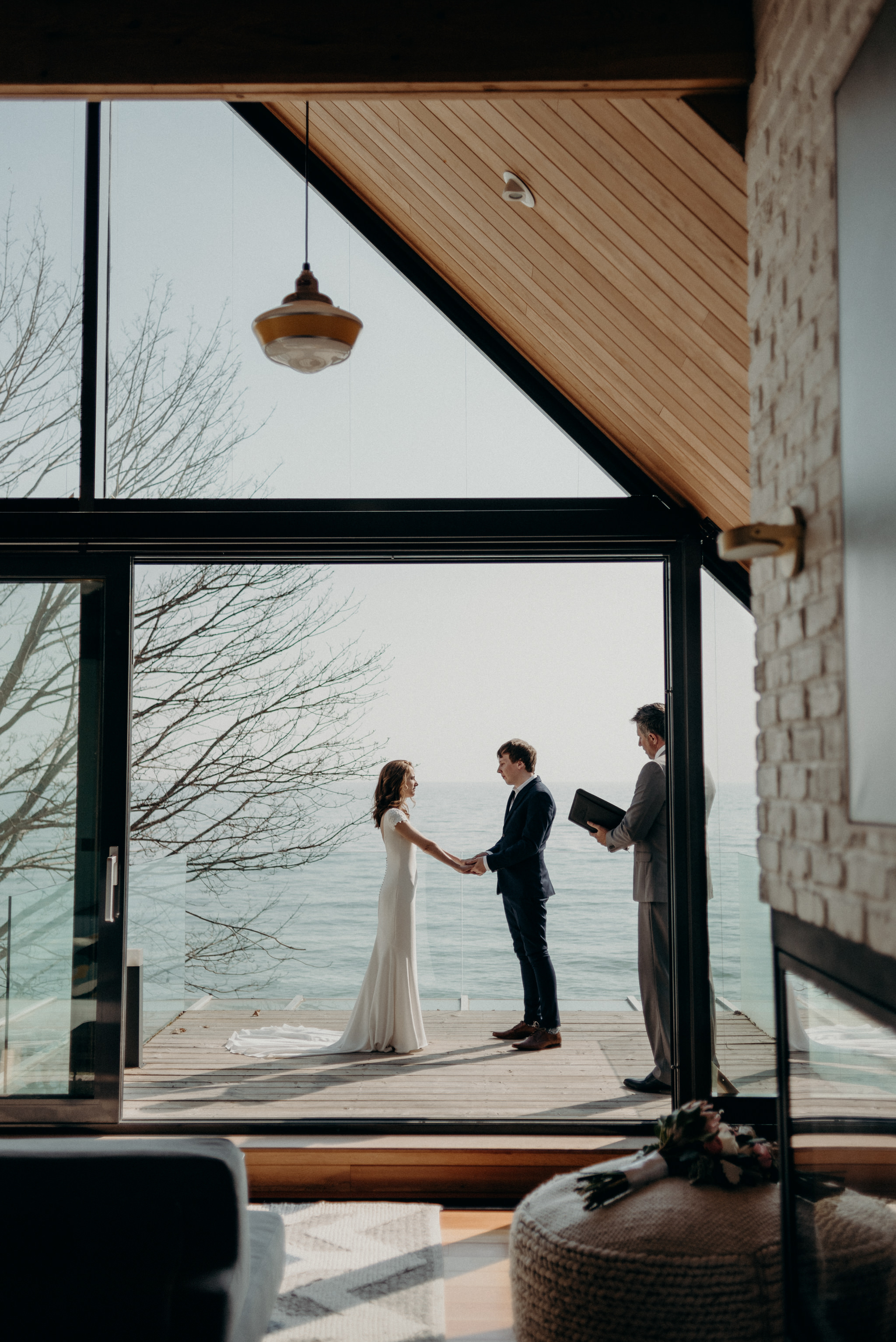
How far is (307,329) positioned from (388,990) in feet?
11.5

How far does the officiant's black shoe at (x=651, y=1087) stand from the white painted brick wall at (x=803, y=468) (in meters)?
2.50

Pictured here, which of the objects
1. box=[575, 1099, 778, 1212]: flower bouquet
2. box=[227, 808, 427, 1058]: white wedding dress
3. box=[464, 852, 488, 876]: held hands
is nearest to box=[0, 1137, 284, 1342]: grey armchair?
box=[575, 1099, 778, 1212]: flower bouquet

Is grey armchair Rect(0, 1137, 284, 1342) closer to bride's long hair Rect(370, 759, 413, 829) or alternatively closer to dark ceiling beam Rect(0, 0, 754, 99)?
dark ceiling beam Rect(0, 0, 754, 99)

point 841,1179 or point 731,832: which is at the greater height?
Answer: point 731,832

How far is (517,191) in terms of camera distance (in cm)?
303

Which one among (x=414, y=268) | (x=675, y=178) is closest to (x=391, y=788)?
(x=414, y=268)

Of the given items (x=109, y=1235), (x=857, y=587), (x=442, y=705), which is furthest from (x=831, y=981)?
(x=442, y=705)

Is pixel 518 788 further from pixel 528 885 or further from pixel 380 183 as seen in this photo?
pixel 380 183

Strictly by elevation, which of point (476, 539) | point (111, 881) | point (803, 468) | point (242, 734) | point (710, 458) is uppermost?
point (710, 458)

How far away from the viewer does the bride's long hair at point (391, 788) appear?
5.57 meters

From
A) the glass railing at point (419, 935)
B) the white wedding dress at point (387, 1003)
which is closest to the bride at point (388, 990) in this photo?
the white wedding dress at point (387, 1003)

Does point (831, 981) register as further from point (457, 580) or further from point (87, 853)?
point (457, 580)

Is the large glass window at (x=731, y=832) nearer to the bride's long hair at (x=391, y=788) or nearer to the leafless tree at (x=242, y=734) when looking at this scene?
the bride's long hair at (x=391, y=788)

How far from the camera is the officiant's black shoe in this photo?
14.2 ft
